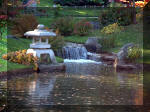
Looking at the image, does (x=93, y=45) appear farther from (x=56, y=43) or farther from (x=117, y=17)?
(x=117, y=17)

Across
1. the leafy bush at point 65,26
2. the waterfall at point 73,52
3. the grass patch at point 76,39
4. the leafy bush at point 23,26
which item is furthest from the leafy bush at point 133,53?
the leafy bush at point 65,26

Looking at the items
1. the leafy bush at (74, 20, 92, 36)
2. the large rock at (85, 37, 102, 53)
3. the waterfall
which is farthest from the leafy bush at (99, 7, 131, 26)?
the waterfall

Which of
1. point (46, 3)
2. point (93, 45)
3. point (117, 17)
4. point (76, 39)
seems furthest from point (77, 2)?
point (93, 45)

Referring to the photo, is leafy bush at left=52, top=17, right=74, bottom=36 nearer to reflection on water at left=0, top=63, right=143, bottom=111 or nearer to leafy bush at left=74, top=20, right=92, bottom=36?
leafy bush at left=74, top=20, right=92, bottom=36

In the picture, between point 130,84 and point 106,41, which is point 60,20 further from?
point 130,84

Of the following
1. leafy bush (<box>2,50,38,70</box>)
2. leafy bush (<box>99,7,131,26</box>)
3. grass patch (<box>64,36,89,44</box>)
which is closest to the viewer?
leafy bush (<box>2,50,38,70</box>)

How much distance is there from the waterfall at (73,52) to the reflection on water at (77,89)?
5.26 m

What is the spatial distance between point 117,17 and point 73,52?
1086 centimetres

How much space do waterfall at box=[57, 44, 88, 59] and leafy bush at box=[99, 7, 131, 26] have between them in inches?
376

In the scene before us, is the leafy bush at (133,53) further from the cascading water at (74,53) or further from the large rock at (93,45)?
the large rock at (93,45)

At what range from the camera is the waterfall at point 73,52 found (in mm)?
24047

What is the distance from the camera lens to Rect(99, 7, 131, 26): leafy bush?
33.5 m

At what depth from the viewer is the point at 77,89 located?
45.9 feet

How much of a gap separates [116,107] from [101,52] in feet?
46.9
